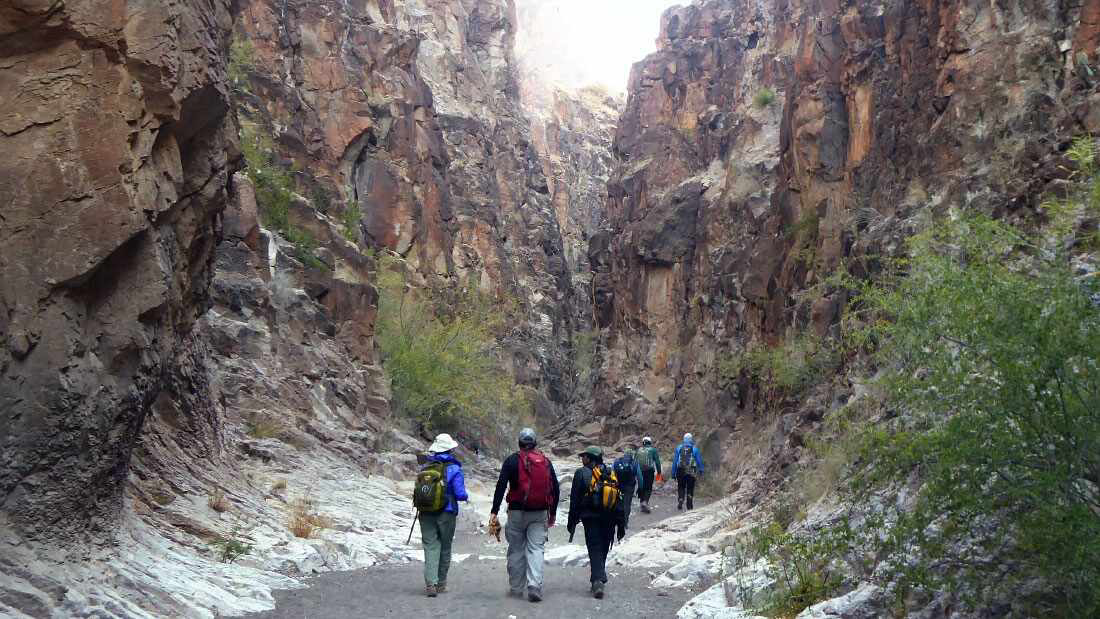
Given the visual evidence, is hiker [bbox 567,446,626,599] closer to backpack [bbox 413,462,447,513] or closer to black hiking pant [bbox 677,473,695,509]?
backpack [bbox 413,462,447,513]

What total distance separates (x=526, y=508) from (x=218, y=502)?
4518mm

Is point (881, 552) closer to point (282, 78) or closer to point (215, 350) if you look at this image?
point (215, 350)

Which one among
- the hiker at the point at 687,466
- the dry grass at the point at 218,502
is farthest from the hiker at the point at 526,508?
the hiker at the point at 687,466

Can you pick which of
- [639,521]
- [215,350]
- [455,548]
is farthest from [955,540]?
[215,350]

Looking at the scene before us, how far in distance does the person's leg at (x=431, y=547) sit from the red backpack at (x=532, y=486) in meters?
0.81

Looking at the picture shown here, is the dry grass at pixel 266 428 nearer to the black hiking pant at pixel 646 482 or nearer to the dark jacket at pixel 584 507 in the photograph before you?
the black hiking pant at pixel 646 482

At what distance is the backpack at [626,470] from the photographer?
1496 centimetres

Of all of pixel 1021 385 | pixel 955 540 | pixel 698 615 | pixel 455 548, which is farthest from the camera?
pixel 455 548

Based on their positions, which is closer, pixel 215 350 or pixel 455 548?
pixel 455 548

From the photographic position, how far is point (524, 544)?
29.9 feet

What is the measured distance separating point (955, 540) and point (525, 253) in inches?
2687

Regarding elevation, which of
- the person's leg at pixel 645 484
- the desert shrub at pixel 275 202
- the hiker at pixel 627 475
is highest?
the desert shrub at pixel 275 202

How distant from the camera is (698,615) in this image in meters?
7.83

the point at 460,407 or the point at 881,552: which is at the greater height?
the point at 460,407
